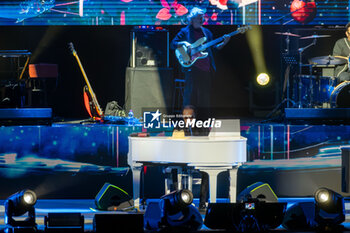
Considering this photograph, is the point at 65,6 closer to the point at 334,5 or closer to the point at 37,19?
the point at 37,19

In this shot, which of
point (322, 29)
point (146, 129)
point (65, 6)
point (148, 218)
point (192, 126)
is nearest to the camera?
point (148, 218)

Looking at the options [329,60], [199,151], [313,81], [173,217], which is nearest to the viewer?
[173,217]

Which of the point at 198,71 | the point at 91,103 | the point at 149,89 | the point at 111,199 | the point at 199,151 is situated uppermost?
the point at 198,71

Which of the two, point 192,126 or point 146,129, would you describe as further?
point 146,129

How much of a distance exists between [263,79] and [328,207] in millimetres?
3456

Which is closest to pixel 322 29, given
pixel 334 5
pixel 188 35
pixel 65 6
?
pixel 334 5

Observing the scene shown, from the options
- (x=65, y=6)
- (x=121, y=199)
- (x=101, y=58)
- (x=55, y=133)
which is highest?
(x=65, y=6)

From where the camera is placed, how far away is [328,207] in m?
5.43

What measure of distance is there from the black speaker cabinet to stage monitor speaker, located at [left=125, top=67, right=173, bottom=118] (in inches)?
5.2

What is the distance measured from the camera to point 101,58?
8.75m

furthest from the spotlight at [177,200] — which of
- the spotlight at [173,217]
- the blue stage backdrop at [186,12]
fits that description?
the blue stage backdrop at [186,12]

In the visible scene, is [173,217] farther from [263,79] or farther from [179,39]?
[263,79]

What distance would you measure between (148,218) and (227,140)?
1.10 m

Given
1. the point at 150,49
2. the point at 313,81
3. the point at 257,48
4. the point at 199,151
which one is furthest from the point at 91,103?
the point at 313,81
